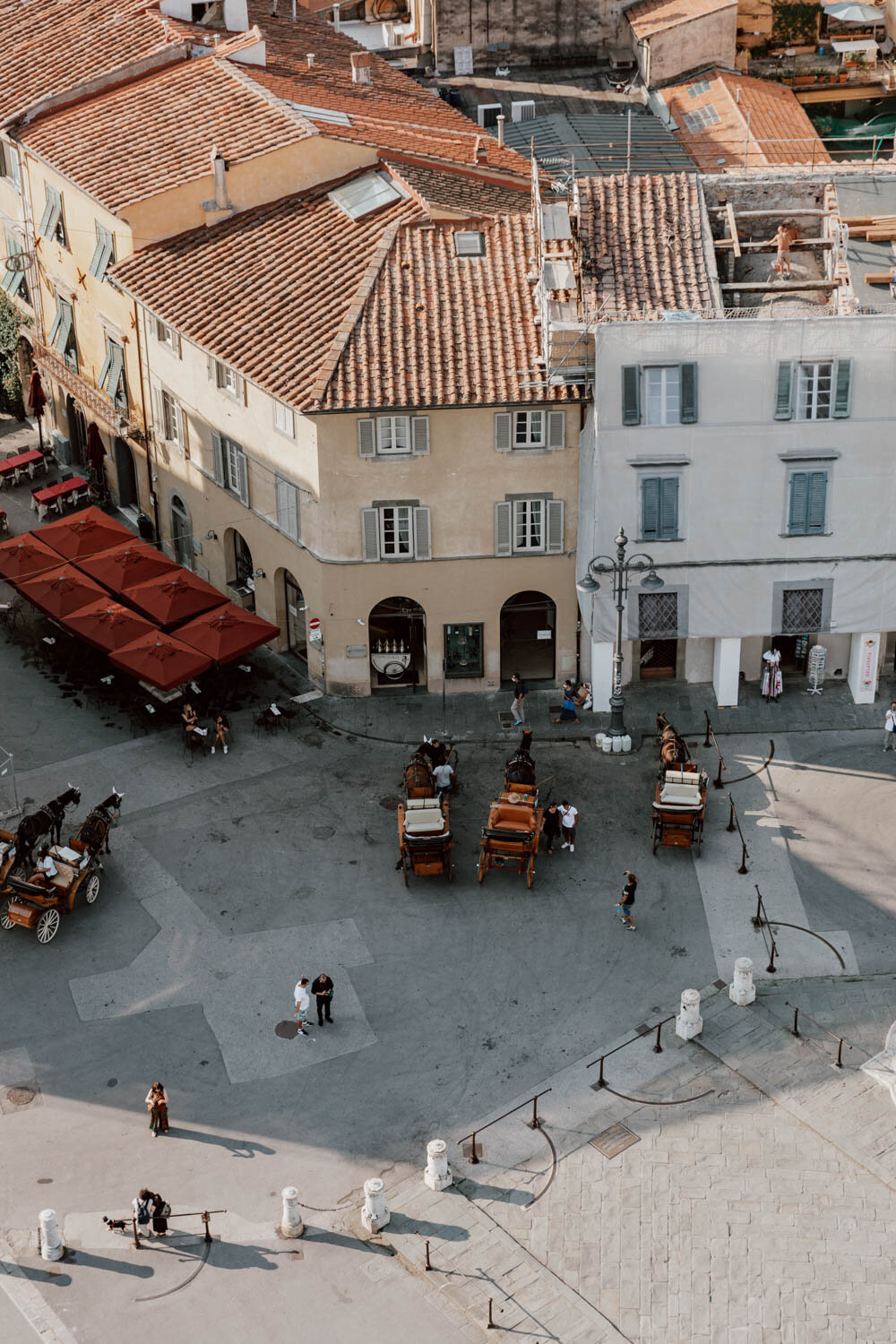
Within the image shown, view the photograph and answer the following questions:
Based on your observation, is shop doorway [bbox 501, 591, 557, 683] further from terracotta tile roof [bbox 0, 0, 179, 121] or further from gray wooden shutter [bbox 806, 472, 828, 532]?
terracotta tile roof [bbox 0, 0, 179, 121]

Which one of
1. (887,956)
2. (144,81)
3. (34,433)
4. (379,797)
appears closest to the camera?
(887,956)

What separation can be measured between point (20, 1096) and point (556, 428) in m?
23.0

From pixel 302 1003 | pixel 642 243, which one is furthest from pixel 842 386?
pixel 302 1003

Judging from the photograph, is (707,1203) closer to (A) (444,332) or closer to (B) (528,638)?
(B) (528,638)

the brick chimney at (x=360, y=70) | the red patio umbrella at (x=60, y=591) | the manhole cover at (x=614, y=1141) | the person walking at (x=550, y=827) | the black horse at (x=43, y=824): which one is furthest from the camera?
the brick chimney at (x=360, y=70)

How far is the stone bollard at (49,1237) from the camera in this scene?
37.9 m

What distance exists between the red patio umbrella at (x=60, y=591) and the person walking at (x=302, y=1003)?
17311 millimetres

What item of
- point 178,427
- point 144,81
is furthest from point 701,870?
point 144,81

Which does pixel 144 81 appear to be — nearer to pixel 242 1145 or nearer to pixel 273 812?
pixel 273 812

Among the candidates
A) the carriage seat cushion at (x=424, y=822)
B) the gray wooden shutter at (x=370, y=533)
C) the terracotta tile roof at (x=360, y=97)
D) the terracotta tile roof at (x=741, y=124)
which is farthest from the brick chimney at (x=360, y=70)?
the carriage seat cushion at (x=424, y=822)

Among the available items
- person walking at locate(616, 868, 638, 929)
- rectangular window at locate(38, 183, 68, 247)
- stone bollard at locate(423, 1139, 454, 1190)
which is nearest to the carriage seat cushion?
person walking at locate(616, 868, 638, 929)

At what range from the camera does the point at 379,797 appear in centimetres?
5238

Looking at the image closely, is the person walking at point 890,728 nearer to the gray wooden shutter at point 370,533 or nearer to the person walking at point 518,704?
the person walking at point 518,704

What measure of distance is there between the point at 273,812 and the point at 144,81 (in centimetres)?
2868
